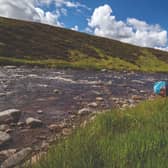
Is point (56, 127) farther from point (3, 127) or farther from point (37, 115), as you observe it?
point (37, 115)

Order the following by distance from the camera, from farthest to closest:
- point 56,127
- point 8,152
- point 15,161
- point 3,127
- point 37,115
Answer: point 37,115 < point 56,127 < point 3,127 < point 8,152 < point 15,161

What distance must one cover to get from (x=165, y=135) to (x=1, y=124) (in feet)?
17.7

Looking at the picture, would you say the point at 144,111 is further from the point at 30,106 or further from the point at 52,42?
the point at 52,42

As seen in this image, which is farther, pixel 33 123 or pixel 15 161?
pixel 33 123

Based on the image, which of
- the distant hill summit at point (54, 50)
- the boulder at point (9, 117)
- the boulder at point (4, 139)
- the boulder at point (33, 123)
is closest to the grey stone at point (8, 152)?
the boulder at point (4, 139)

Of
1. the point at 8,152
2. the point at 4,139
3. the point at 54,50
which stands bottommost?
the point at 8,152

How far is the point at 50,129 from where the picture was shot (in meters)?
8.92

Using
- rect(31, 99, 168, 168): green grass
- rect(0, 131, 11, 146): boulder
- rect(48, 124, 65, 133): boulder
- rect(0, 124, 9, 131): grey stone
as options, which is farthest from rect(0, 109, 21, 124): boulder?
rect(31, 99, 168, 168): green grass

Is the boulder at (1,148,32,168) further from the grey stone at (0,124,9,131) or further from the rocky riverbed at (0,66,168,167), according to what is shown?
the grey stone at (0,124,9,131)

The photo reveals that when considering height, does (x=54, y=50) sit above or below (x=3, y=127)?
above

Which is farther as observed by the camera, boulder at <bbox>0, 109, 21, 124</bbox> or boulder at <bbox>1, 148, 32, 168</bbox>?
boulder at <bbox>0, 109, 21, 124</bbox>

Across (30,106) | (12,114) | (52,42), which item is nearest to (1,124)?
(12,114)

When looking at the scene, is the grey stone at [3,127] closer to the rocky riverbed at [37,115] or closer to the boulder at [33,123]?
the rocky riverbed at [37,115]

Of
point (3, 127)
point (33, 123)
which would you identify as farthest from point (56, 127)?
point (3, 127)
